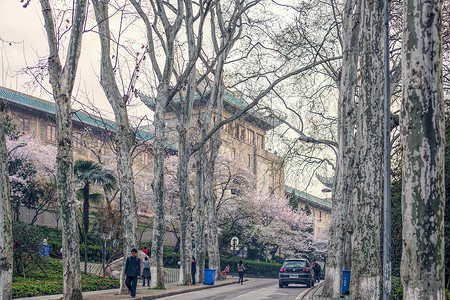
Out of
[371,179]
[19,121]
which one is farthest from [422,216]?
[19,121]

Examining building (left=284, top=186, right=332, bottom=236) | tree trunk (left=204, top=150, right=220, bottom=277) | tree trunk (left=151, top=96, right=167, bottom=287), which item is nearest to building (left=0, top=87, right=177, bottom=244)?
tree trunk (left=204, top=150, right=220, bottom=277)

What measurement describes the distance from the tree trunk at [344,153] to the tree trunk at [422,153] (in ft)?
32.0

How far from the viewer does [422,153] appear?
7117 millimetres

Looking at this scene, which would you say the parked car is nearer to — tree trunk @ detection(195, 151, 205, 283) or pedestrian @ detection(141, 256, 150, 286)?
tree trunk @ detection(195, 151, 205, 283)

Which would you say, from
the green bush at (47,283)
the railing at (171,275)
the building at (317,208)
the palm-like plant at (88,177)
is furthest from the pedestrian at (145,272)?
the building at (317,208)

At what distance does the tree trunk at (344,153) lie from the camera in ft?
59.9

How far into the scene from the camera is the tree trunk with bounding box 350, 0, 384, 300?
1191cm

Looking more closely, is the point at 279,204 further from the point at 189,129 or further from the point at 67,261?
the point at 67,261

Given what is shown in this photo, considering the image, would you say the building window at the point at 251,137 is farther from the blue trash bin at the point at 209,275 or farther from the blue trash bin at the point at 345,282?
the blue trash bin at the point at 345,282

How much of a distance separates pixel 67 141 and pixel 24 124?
1297 inches

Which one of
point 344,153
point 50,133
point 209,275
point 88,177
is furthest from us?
point 50,133

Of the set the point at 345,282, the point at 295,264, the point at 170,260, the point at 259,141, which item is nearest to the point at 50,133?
the point at 170,260

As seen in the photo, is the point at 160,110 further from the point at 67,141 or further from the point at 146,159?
the point at 146,159

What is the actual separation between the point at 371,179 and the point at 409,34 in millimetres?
5089
